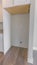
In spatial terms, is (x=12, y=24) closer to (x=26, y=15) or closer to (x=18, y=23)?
(x=18, y=23)

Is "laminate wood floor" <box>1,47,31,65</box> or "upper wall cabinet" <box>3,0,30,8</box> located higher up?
"upper wall cabinet" <box>3,0,30,8</box>

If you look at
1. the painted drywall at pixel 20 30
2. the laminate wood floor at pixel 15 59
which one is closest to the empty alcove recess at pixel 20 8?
the painted drywall at pixel 20 30

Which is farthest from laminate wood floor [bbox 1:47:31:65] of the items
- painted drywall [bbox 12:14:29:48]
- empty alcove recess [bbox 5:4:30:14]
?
empty alcove recess [bbox 5:4:30:14]

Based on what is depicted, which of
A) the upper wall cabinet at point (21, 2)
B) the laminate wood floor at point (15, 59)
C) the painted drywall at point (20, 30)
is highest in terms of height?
the upper wall cabinet at point (21, 2)

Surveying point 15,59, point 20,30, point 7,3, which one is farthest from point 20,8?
point 15,59

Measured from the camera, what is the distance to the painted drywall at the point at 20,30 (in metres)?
3.31

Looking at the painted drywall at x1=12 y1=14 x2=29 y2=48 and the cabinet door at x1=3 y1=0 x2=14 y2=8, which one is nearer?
the cabinet door at x1=3 y1=0 x2=14 y2=8

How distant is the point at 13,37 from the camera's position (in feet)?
11.8

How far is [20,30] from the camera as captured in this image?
343 cm

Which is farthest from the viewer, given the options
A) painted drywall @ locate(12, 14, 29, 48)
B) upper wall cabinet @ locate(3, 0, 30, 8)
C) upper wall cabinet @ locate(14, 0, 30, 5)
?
painted drywall @ locate(12, 14, 29, 48)

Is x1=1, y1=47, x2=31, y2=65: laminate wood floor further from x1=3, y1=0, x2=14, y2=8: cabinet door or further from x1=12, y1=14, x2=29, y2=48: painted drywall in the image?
x1=3, y1=0, x2=14, y2=8: cabinet door

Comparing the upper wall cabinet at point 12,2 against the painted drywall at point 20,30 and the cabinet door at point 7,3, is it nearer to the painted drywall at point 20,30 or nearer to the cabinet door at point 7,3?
the cabinet door at point 7,3

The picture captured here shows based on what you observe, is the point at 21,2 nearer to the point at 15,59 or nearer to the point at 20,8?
the point at 20,8

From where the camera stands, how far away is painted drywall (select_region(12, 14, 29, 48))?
130 inches
